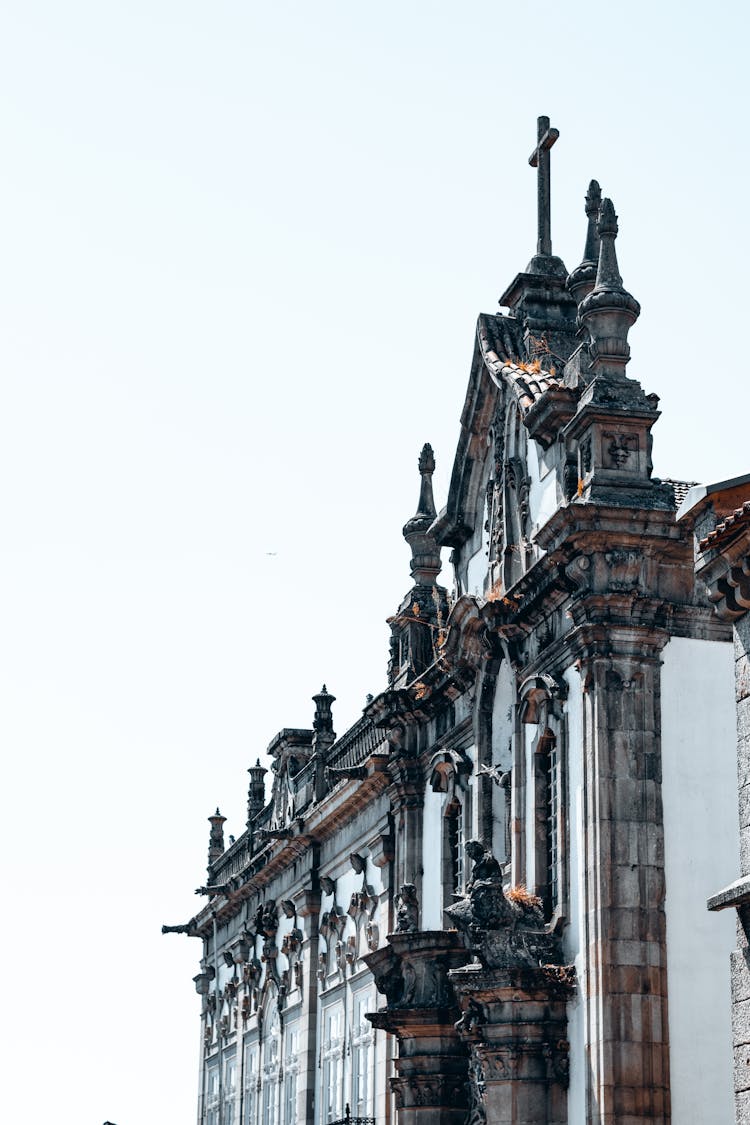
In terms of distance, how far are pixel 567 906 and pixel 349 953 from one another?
12.0m

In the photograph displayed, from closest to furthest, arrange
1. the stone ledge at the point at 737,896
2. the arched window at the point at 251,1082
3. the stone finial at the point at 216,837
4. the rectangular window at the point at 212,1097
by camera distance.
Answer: the stone ledge at the point at 737,896
the arched window at the point at 251,1082
the rectangular window at the point at 212,1097
the stone finial at the point at 216,837

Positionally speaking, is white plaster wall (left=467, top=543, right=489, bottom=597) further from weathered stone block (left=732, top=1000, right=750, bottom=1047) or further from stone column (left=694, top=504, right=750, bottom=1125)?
weathered stone block (left=732, top=1000, right=750, bottom=1047)

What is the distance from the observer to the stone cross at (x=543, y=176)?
2644cm

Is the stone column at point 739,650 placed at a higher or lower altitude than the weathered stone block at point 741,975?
higher

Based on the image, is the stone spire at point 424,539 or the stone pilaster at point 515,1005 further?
the stone spire at point 424,539

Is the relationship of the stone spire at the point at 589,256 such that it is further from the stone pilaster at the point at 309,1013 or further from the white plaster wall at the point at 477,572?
the stone pilaster at the point at 309,1013

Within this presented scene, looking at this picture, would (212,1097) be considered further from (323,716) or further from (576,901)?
(576,901)

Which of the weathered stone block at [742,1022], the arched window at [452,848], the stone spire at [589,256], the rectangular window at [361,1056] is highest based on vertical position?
the stone spire at [589,256]

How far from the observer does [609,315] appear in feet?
72.0

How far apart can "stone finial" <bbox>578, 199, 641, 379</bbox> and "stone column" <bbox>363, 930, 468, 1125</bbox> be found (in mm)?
7708

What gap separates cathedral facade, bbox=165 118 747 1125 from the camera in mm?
20172

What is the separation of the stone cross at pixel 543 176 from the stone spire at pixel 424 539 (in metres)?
4.80

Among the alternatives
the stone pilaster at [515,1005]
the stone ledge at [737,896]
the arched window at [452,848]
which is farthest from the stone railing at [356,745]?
the stone ledge at [737,896]

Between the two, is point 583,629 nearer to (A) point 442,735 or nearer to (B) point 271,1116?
(A) point 442,735
